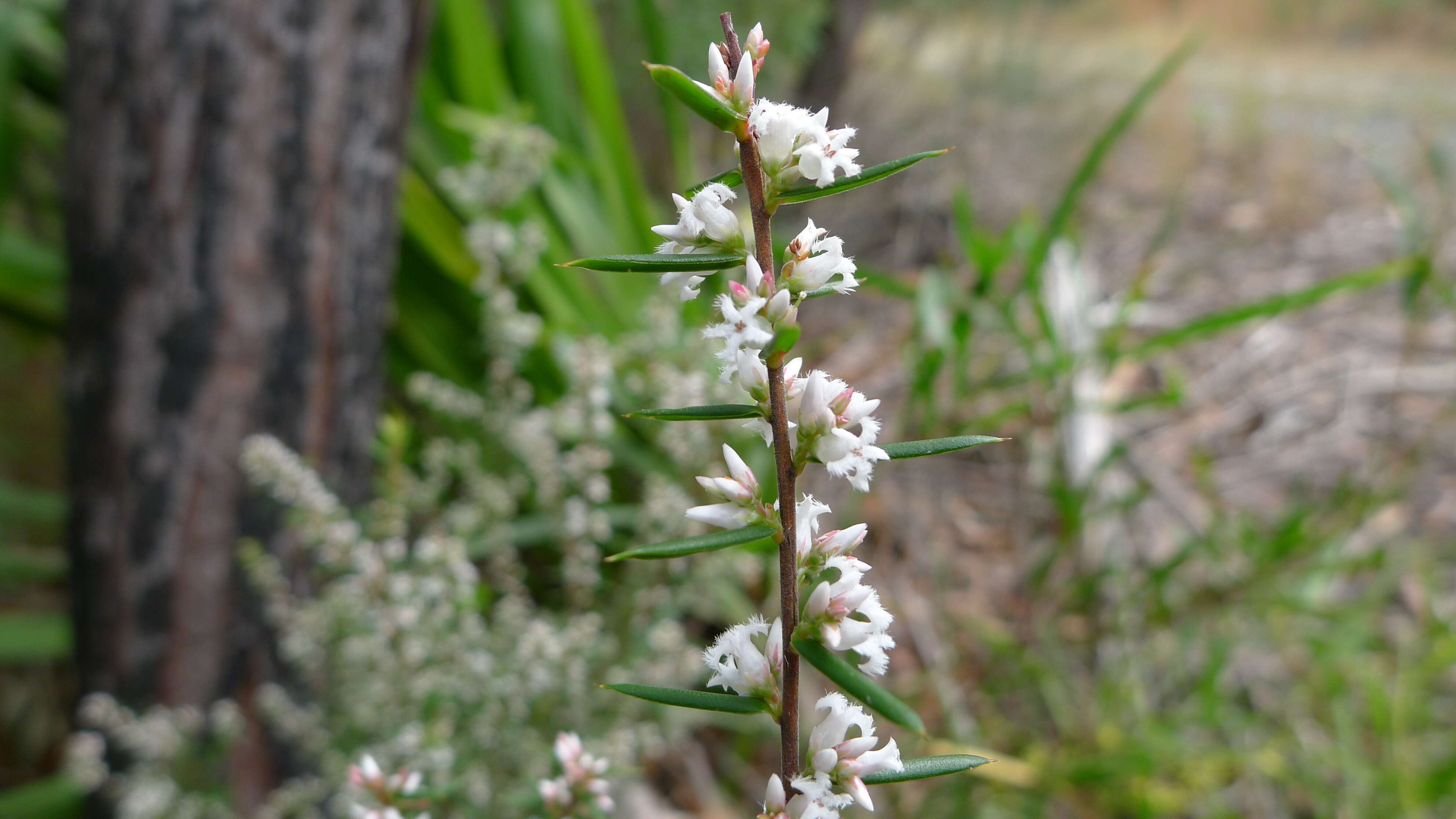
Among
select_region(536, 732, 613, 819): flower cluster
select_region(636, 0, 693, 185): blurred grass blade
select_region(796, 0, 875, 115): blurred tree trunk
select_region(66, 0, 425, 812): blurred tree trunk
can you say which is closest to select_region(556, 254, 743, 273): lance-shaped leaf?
select_region(536, 732, 613, 819): flower cluster

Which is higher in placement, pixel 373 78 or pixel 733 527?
pixel 373 78

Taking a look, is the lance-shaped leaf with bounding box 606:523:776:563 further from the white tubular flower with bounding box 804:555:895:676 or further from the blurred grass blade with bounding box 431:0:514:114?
the blurred grass blade with bounding box 431:0:514:114

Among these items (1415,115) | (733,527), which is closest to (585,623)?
(733,527)

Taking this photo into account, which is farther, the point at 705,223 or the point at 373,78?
the point at 373,78

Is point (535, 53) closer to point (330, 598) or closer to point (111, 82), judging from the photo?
point (111, 82)

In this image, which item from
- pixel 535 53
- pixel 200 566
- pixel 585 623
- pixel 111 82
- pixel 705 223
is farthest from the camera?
pixel 535 53

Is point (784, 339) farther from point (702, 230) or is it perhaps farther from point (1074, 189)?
point (1074, 189)
